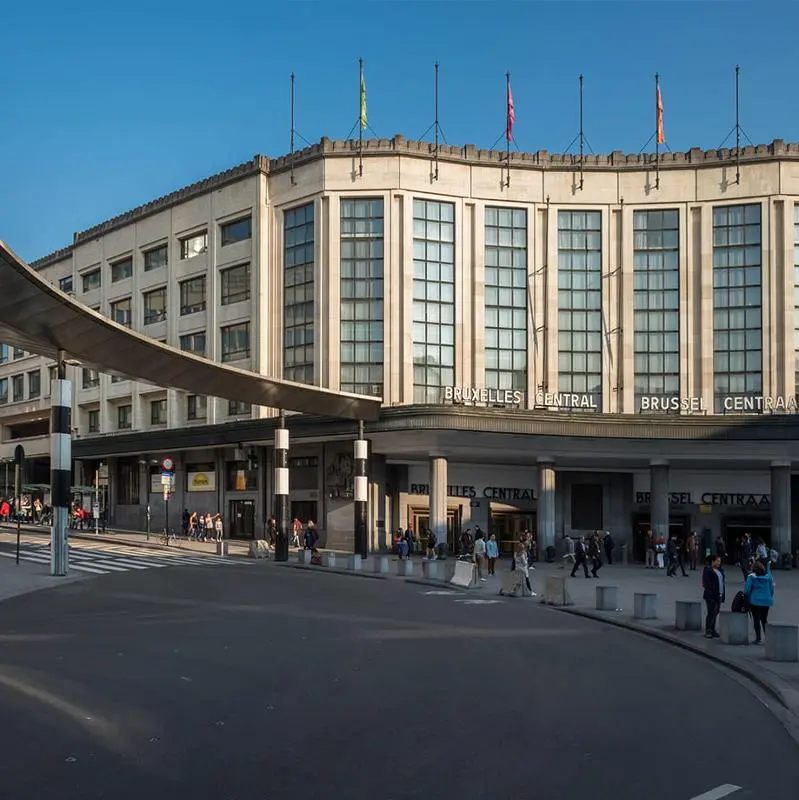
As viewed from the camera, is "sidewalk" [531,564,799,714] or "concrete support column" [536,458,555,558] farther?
"concrete support column" [536,458,555,558]

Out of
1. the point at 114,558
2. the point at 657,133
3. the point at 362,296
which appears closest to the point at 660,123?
the point at 657,133

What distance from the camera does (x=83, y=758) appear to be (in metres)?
8.94

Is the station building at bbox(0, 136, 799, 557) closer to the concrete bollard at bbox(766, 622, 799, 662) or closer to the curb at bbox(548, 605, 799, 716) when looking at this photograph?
the curb at bbox(548, 605, 799, 716)

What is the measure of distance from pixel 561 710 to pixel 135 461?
2209 inches

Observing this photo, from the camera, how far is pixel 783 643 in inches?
614

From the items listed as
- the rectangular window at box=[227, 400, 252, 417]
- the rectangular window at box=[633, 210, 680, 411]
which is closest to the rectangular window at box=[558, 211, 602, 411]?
the rectangular window at box=[633, 210, 680, 411]

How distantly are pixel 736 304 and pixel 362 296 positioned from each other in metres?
19.0

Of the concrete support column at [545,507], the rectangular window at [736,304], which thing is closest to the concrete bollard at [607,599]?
the concrete support column at [545,507]

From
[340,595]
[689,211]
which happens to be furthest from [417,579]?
[689,211]

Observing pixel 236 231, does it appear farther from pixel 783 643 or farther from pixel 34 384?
pixel 783 643

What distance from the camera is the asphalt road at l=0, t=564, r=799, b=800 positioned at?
8.40 metres

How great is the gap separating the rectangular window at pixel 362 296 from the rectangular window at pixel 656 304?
13360 millimetres

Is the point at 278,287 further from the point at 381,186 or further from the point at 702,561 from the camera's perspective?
the point at 702,561

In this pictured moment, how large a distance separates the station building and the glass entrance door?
62.2 inches
